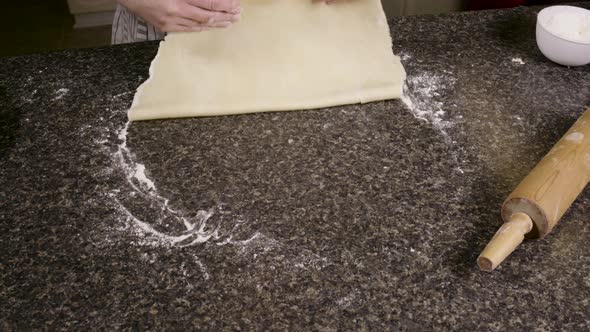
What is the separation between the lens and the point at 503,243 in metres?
0.74

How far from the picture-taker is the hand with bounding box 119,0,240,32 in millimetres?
1142

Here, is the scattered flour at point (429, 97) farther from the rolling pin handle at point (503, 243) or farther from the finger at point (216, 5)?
the finger at point (216, 5)

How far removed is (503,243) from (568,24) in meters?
0.65

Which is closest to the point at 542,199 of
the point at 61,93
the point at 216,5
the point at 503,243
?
the point at 503,243

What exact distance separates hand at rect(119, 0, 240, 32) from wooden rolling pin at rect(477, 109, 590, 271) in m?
0.70

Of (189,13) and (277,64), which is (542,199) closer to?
(277,64)

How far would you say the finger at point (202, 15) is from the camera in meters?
1.14

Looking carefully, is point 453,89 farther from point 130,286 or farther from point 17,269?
point 17,269

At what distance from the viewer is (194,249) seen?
31.8 inches

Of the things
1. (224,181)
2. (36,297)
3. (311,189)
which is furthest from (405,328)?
(36,297)

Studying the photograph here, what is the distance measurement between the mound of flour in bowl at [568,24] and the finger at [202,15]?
0.68 metres

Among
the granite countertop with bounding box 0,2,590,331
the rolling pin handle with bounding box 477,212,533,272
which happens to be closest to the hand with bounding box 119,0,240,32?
the granite countertop with bounding box 0,2,590,331

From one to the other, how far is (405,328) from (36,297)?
0.51m

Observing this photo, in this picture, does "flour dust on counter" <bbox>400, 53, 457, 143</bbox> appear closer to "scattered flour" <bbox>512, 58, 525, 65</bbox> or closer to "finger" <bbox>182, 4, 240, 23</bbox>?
"scattered flour" <bbox>512, 58, 525, 65</bbox>
